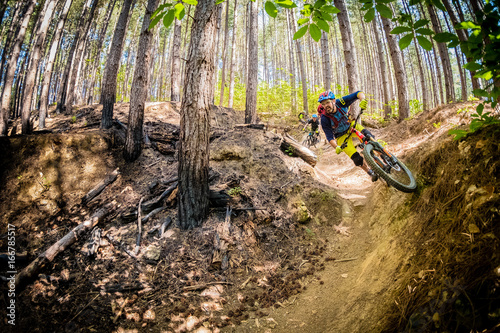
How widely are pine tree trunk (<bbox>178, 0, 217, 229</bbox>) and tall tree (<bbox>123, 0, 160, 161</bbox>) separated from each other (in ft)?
9.48

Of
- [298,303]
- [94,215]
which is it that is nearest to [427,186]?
[298,303]

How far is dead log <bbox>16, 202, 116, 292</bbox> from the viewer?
3836mm

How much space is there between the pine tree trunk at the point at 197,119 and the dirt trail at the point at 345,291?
7.80 feet

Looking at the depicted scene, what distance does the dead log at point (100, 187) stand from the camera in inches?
224

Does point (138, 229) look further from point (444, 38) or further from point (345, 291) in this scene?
point (444, 38)

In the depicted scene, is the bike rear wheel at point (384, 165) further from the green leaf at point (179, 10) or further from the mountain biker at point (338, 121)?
the green leaf at point (179, 10)

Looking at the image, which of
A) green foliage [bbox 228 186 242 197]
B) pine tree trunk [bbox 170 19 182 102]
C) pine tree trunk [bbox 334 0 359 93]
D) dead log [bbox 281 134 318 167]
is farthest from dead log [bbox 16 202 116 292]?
pine tree trunk [bbox 170 19 182 102]

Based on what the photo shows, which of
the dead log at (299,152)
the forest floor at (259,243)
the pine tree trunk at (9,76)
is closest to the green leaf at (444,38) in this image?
the forest floor at (259,243)

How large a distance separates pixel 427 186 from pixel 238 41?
40.1 meters

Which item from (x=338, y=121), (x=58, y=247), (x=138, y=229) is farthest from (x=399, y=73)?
(x=58, y=247)

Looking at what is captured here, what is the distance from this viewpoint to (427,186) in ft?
11.7

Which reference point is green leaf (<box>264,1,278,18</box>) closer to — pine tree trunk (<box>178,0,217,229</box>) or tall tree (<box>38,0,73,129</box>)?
pine tree trunk (<box>178,0,217,229</box>)

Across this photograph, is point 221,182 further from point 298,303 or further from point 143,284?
point 298,303

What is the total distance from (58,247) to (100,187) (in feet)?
6.21
